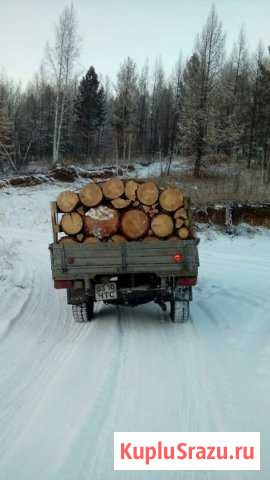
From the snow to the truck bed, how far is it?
0.92 meters

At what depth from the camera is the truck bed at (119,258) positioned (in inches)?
268

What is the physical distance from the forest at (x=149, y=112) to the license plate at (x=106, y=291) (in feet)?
86.7

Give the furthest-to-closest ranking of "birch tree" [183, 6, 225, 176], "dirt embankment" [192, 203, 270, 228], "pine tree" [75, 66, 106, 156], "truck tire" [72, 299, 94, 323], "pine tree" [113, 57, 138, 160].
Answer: "pine tree" [75, 66, 106, 156]
"pine tree" [113, 57, 138, 160]
"birch tree" [183, 6, 225, 176]
"dirt embankment" [192, 203, 270, 228]
"truck tire" [72, 299, 94, 323]

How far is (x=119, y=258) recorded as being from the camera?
22.3 feet

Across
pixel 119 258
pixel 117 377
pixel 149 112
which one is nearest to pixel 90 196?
pixel 119 258

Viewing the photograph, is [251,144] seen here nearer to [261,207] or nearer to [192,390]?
[261,207]

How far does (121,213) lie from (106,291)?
1244mm

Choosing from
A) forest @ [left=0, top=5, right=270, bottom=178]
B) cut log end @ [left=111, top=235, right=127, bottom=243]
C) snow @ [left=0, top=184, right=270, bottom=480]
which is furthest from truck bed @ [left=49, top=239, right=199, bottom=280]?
forest @ [left=0, top=5, right=270, bottom=178]

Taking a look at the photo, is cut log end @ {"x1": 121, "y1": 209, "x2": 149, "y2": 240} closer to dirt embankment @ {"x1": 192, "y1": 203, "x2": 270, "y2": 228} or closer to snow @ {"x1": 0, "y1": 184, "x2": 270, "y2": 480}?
A: snow @ {"x1": 0, "y1": 184, "x2": 270, "y2": 480}

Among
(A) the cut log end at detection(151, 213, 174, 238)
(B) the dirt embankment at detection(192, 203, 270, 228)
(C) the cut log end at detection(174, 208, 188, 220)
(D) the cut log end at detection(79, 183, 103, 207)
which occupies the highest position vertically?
(D) the cut log end at detection(79, 183, 103, 207)

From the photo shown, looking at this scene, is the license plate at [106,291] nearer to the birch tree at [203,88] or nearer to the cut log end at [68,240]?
the cut log end at [68,240]

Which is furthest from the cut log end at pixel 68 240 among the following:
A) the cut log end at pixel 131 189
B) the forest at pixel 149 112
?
the forest at pixel 149 112

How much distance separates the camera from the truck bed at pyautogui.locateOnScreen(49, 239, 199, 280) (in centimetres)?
680

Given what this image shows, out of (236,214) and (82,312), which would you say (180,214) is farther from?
(236,214)
